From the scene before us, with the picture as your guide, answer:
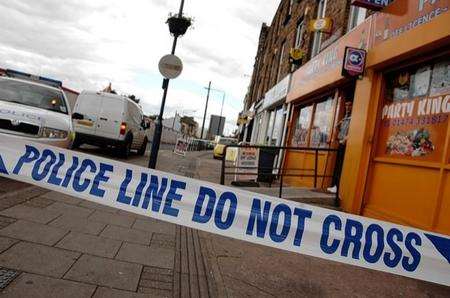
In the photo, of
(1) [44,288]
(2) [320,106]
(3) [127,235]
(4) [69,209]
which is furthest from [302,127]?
(1) [44,288]

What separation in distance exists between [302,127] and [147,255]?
9.98 m

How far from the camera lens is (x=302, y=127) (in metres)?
14.4

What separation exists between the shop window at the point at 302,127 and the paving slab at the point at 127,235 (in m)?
8.05

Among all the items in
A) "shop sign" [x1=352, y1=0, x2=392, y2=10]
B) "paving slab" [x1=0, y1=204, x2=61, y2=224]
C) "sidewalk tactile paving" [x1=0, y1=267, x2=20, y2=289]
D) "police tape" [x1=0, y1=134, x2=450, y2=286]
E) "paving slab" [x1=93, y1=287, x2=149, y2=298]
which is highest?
"shop sign" [x1=352, y1=0, x2=392, y2=10]

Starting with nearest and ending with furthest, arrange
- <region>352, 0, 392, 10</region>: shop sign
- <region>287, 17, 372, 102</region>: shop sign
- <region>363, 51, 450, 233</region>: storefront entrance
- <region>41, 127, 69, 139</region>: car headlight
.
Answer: <region>363, 51, 450, 233</region>: storefront entrance → <region>41, 127, 69, 139</region>: car headlight → <region>352, 0, 392, 10</region>: shop sign → <region>287, 17, 372, 102</region>: shop sign

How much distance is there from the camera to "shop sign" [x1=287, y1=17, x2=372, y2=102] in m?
9.57

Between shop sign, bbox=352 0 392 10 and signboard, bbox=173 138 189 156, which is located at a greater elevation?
shop sign, bbox=352 0 392 10

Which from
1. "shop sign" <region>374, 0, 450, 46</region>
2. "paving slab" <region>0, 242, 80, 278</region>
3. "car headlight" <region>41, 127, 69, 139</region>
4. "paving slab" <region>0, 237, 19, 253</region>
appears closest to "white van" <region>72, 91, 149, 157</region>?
"car headlight" <region>41, 127, 69, 139</region>

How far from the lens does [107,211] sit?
6953 millimetres

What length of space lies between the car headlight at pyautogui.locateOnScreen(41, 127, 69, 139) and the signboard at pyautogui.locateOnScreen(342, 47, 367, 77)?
17.3ft

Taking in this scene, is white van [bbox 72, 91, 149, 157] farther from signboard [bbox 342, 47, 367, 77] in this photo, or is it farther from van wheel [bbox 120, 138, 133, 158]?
signboard [bbox 342, 47, 367, 77]

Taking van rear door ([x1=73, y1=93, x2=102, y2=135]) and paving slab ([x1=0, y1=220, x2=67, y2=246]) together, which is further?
van rear door ([x1=73, y1=93, x2=102, y2=135])

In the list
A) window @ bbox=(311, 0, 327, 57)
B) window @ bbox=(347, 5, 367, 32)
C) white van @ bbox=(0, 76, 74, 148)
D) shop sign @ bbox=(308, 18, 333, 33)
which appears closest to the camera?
white van @ bbox=(0, 76, 74, 148)

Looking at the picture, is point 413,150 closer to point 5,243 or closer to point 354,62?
point 354,62
